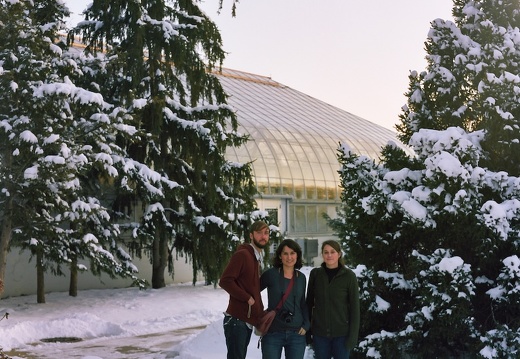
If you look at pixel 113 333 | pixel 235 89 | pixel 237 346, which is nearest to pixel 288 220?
pixel 235 89

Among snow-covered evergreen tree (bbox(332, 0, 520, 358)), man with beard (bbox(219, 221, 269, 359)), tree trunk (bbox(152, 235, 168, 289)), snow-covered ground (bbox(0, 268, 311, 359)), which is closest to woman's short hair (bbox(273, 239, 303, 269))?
man with beard (bbox(219, 221, 269, 359))

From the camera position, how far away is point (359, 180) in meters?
8.07

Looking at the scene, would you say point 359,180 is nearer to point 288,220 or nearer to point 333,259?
point 333,259

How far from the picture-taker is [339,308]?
18.3 feet

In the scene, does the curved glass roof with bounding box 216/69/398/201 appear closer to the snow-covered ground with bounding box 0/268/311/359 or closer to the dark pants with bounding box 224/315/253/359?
the snow-covered ground with bounding box 0/268/311/359

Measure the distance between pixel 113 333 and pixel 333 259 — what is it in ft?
28.9

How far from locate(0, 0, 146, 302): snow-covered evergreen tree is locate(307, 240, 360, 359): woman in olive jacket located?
7.22 metres

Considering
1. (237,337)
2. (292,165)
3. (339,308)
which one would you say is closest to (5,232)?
(237,337)

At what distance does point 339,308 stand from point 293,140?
2257cm

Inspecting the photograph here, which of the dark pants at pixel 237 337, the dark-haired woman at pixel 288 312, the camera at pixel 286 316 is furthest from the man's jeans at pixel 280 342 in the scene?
the dark pants at pixel 237 337

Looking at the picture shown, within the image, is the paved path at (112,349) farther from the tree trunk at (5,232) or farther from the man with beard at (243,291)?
the man with beard at (243,291)

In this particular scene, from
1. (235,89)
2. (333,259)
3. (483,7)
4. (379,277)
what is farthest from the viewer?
(235,89)

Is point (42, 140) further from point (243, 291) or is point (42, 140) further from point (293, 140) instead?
point (293, 140)

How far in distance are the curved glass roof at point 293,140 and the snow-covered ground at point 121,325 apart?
290 inches
